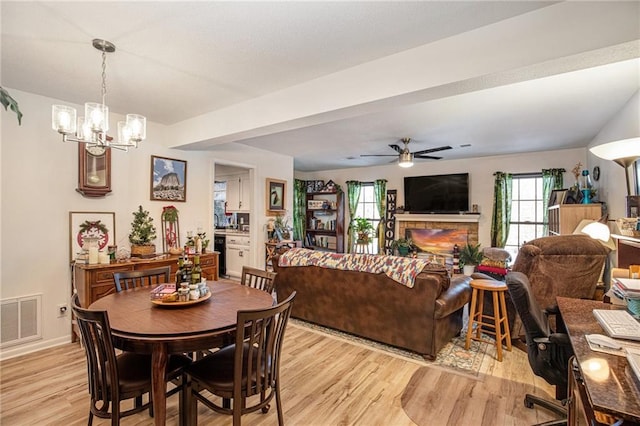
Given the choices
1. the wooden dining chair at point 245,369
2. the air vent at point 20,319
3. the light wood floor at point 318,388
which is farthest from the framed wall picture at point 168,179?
the wooden dining chair at point 245,369

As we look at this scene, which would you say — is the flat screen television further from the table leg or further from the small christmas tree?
the table leg

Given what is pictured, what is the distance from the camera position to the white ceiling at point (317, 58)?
178cm

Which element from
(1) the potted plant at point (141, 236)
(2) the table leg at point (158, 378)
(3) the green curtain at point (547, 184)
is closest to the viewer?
(2) the table leg at point (158, 378)

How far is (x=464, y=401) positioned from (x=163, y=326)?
2150 mm

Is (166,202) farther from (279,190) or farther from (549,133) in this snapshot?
(549,133)

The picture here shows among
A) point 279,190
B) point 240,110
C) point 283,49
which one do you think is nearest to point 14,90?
point 240,110

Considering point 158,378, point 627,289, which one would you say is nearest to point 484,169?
point 627,289

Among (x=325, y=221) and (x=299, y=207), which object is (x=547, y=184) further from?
(x=299, y=207)

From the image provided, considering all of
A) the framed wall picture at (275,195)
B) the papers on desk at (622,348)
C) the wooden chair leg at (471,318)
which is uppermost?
the framed wall picture at (275,195)

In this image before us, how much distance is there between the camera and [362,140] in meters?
5.07

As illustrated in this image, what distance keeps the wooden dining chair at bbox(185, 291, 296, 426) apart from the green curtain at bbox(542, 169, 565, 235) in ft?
20.1

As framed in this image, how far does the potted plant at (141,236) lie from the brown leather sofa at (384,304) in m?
1.56

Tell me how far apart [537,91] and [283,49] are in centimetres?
252

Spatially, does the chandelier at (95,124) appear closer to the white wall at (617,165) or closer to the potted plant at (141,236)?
the potted plant at (141,236)
